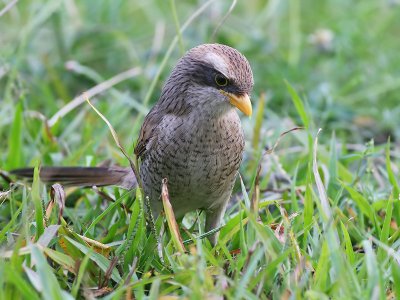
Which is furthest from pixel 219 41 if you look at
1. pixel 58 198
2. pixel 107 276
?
pixel 107 276

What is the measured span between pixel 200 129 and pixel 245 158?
1.14 metres

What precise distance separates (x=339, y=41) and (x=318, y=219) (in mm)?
3046

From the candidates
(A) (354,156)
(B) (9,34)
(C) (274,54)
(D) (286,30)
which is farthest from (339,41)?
(B) (9,34)

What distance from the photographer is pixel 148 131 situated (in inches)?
152

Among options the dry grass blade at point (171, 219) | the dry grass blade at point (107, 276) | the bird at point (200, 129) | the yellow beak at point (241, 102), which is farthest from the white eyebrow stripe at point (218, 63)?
the dry grass blade at point (107, 276)

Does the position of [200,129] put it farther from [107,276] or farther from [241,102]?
[107,276]

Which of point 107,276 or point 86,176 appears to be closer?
point 107,276

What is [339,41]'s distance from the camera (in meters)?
6.42

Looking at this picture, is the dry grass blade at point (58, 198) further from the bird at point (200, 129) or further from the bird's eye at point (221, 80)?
the bird's eye at point (221, 80)

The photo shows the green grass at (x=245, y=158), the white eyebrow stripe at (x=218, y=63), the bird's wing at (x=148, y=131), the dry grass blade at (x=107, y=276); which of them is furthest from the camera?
the bird's wing at (x=148, y=131)

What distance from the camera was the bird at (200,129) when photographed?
3.61 m

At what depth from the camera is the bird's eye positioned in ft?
11.8

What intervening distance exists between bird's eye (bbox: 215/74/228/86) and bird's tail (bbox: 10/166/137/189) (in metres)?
0.86

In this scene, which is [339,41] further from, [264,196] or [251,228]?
[251,228]
